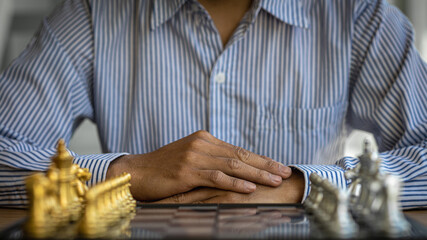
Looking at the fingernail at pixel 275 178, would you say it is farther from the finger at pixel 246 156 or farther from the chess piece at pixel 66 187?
the chess piece at pixel 66 187

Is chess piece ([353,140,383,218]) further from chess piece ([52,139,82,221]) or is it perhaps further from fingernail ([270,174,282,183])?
chess piece ([52,139,82,221])

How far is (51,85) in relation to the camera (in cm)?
196

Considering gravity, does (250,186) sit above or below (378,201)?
below

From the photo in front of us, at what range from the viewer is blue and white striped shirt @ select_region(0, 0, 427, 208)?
197cm

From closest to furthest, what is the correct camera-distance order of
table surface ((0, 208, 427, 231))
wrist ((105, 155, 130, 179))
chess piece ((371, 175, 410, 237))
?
chess piece ((371, 175, 410, 237)) → table surface ((0, 208, 427, 231)) → wrist ((105, 155, 130, 179))

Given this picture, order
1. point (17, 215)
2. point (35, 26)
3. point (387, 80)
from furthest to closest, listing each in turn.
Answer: point (35, 26)
point (387, 80)
point (17, 215)

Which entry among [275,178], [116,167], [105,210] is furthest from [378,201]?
[116,167]

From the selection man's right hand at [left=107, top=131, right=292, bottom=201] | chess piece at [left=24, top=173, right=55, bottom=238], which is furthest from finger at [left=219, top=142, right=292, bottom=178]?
chess piece at [left=24, top=173, right=55, bottom=238]

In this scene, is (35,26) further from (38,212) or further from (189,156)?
(38,212)

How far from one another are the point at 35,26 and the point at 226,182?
4.48 metres

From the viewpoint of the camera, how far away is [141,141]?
2.06 metres

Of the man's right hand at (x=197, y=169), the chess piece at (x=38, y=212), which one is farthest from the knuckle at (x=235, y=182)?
the chess piece at (x=38, y=212)

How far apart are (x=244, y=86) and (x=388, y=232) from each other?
4.35 ft

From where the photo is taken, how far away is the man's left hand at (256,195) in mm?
1340
